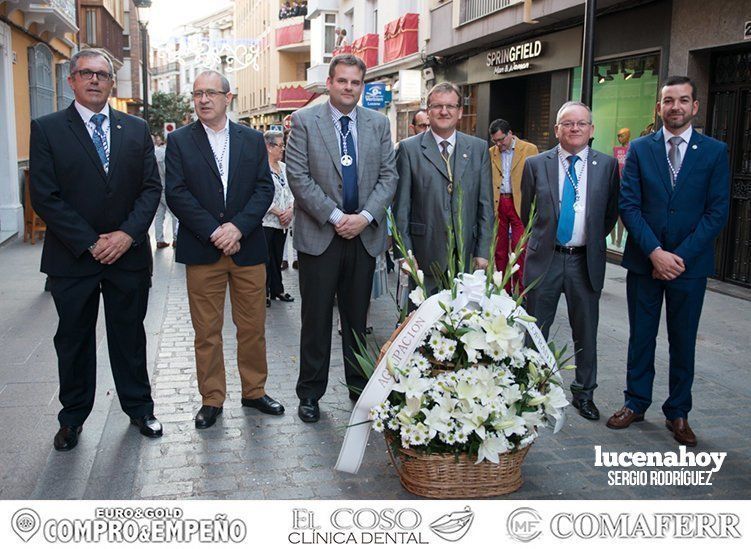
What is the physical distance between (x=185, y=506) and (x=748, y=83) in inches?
351

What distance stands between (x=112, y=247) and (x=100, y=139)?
0.63 meters

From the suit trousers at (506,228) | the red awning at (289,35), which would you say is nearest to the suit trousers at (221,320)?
the suit trousers at (506,228)

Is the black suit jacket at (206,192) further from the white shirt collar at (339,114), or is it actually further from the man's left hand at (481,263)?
the man's left hand at (481,263)

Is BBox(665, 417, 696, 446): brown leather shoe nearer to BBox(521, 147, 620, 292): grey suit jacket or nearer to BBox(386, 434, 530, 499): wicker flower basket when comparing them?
BBox(521, 147, 620, 292): grey suit jacket

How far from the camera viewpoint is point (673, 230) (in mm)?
4883

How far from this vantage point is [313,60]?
36750mm

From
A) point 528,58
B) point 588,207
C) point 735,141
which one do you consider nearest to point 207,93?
point 588,207

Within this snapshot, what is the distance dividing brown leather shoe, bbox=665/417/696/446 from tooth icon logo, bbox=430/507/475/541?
6.17 feet

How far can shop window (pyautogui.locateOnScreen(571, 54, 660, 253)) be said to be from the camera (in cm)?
1193

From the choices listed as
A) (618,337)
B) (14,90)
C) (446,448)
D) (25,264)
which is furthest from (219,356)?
(14,90)

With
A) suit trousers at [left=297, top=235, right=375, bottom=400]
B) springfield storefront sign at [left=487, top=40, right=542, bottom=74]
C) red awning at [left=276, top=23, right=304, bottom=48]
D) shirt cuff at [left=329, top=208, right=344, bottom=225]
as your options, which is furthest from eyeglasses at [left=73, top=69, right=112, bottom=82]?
red awning at [left=276, top=23, right=304, bottom=48]

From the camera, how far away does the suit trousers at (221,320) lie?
16.9ft

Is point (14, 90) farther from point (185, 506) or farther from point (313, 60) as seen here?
point (313, 60)

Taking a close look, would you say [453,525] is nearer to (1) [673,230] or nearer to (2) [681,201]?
(1) [673,230]
